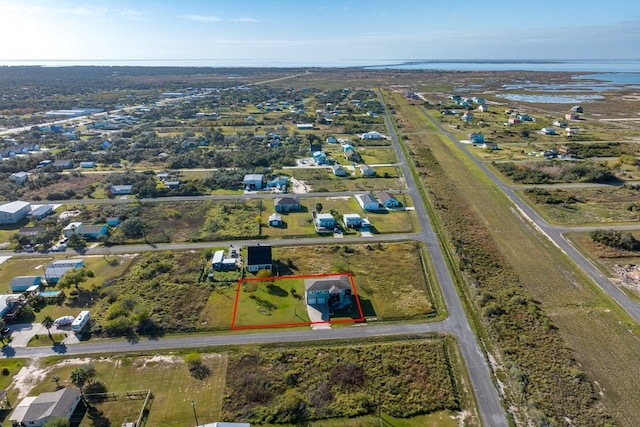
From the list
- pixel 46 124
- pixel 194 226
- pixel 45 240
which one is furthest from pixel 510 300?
pixel 46 124

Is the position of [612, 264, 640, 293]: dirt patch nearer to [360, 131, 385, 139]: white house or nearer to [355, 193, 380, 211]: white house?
[355, 193, 380, 211]: white house

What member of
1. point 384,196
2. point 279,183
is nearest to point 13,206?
point 279,183

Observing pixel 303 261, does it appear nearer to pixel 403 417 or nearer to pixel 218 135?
pixel 403 417

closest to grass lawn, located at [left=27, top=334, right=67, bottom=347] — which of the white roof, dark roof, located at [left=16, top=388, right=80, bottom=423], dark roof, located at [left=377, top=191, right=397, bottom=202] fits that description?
dark roof, located at [left=16, top=388, right=80, bottom=423]

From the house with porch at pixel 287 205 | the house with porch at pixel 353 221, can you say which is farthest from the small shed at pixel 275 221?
the house with porch at pixel 353 221

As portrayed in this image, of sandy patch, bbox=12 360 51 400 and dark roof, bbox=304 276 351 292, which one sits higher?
dark roof, bbox=304 276 351 292

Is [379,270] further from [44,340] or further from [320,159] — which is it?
[320,159]
